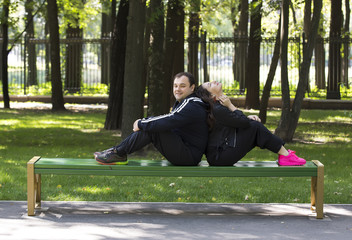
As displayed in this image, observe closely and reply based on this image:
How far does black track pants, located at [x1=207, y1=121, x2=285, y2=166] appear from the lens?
6621mm

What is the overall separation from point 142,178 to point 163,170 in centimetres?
283

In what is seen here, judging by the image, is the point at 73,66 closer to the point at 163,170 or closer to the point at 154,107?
the point at 154,107

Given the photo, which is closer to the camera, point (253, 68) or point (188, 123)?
point (188, 123)

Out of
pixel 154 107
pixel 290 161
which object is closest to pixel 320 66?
pixel 154 107

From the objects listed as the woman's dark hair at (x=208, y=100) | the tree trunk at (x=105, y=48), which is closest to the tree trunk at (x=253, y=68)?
the tree trunk at (x=105, y=48)

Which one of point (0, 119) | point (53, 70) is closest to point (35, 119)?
point (0, 119)

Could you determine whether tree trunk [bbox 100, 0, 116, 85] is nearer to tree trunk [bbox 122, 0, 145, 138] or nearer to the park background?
the park background

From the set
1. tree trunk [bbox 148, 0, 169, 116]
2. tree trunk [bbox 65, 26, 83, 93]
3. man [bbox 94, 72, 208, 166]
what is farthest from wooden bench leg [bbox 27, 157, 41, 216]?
tree trunk [bbox 65, 26, 83, 93]

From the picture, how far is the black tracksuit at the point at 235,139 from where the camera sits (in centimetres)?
661

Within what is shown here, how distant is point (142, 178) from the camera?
9.23 metres

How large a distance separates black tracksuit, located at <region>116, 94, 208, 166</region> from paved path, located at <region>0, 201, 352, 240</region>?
0.64m

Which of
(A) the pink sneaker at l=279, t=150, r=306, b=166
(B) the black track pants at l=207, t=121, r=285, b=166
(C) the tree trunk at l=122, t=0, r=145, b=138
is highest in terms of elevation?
(C) the tree trunk at l=122, t=0, r=145, b=138

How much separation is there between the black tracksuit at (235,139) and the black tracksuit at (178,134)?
0.49 feet

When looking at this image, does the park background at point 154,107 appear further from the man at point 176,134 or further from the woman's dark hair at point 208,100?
the woman's dark hair at point 208,100
